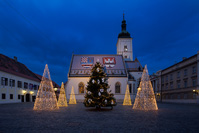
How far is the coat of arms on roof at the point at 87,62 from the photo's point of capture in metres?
52.8

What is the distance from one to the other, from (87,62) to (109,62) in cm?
699

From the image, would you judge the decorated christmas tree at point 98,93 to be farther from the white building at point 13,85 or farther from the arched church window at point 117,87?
the arched church window at point 117,87

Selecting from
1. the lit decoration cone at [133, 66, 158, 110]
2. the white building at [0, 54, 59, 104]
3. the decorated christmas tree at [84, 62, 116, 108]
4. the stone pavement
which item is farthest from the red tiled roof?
the lit decoration cone at [133, 66, 158, 110]

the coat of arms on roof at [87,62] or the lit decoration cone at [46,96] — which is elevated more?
the coat of arms on roof at [87,62]

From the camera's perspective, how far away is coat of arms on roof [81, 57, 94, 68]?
52.8 m

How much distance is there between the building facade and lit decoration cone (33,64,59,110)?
26.6 meters

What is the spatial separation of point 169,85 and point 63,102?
109 ft

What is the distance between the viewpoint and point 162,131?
7605mm

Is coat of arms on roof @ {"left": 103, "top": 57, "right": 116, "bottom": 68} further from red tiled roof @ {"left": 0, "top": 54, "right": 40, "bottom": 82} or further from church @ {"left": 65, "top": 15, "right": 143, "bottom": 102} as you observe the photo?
red tiled roof @ {"left": 0, "top": 54, "right": 40, "bottom": 82}

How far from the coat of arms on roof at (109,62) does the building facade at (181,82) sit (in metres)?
15.7

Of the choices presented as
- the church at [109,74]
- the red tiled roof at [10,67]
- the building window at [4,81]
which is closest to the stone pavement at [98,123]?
the building window at [4,81]

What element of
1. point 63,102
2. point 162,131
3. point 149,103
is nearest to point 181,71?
point 149,103

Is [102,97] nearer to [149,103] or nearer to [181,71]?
[149,103]

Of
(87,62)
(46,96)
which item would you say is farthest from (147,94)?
(87,62)
